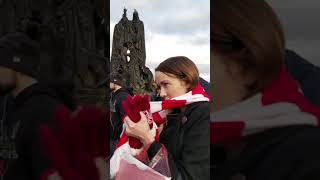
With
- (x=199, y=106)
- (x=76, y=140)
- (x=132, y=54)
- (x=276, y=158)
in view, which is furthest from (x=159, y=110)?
(x=276, y=158)

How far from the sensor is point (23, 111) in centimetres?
209

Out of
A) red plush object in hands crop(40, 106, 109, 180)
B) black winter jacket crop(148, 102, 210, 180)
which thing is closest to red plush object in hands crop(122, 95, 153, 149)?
black winter jacket crop(148, 102, 210, 180)

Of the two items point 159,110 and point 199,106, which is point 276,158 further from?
point 159,110

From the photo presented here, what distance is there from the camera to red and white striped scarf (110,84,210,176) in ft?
7.42

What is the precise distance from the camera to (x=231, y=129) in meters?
1.80

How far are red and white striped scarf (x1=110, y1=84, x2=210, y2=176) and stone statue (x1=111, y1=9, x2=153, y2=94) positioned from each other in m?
0.11

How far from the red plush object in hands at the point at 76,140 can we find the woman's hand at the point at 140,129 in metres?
0.28

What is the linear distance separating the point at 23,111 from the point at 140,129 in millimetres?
577

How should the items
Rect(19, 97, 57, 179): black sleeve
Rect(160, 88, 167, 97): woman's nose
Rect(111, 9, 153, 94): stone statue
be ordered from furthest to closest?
Rect(160, 88, 167, 97): woman's nose < Rect(111, 9, 153, 94): stone statue < Rect(19, 97, 57, 179): black sleeve

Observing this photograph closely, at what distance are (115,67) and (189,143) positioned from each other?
53 cm

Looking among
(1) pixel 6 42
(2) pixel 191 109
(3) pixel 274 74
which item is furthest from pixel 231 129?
(1) pixel 6 42

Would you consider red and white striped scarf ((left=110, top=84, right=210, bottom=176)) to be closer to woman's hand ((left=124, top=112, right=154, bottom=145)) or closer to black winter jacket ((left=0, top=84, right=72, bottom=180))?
woman's hand ((left=124, top=112, right=154, bottom=145))

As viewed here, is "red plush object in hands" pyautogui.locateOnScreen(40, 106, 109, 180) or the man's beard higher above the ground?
the man's beard

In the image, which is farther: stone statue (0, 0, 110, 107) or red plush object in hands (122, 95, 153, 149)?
red plush object in hands (122, 95, 153, 149)
